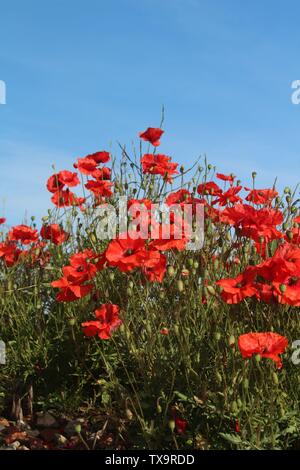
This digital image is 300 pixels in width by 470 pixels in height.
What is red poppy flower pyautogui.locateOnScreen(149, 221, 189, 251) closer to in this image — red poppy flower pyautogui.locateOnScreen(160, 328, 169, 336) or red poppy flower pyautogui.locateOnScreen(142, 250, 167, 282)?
red poppy flower pyautogui.locateOnScreen(142, 250, 167, 282)

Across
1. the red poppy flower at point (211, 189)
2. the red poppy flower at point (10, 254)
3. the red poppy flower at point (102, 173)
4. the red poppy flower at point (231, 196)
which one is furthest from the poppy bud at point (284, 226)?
the red poppy flower at point (10, 254)

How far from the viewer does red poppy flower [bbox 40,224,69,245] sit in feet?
14.8

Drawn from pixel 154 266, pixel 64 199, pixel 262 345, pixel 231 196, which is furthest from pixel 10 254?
pixel 262 345

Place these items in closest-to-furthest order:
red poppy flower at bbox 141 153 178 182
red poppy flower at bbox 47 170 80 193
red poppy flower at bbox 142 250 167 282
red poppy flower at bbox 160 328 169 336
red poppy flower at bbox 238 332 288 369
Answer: red poppy flower at bbox 238 332 288 369
red poppy flower at bbox 142 250 167 282
red poppy flower at bbox 160 328 169 336
red poppy flower at bbox 141 153 178 182
red poppy flower at bbox 47 170 80 193

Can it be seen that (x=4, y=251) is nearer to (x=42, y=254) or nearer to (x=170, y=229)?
(x=42, y=254)

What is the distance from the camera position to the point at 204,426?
3.02 metres

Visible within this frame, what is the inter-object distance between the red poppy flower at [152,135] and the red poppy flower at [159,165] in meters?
0.22

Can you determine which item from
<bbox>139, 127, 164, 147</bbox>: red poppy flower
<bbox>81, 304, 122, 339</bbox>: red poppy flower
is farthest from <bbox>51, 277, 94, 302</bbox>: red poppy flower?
<bbox>139, 127, 164, 147</bbox>: red poppy flower

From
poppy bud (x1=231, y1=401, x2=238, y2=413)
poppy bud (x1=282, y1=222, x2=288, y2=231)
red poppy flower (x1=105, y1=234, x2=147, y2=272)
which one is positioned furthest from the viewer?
poppy bud (x1=282, y1=222, x2=288, y2=231)

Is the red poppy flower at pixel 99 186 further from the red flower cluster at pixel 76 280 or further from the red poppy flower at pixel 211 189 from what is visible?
the red flower cluster at pixel 76 280

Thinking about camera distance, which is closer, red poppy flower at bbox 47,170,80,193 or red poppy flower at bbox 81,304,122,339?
red poppy flower at bbox 81,304,122,339

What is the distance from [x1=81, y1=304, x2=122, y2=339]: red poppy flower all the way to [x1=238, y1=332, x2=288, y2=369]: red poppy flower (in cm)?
80

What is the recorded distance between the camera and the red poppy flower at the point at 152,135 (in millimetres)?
4633

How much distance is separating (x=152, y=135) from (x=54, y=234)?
3.14 feet
